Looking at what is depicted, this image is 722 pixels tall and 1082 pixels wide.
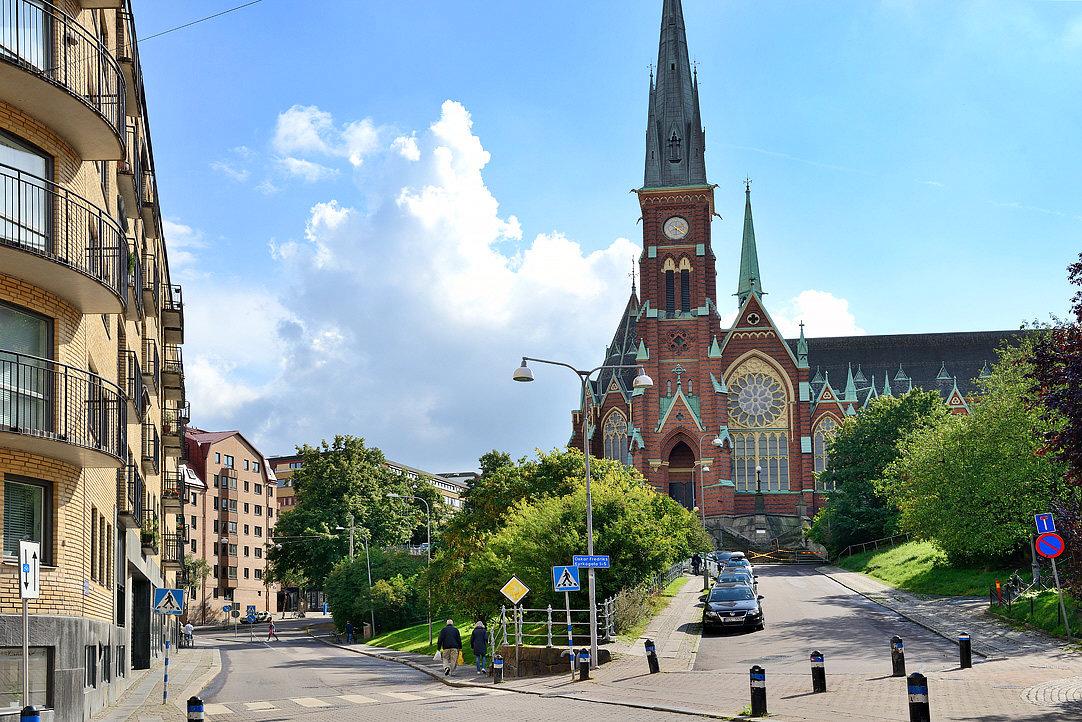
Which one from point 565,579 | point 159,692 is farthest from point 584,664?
point 159,692

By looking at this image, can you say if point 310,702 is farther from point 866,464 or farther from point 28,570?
point 866,464

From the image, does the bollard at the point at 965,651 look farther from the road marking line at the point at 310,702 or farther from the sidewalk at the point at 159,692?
the sidewalk at the point at 159,692

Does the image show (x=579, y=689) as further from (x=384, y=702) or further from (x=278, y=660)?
(x=278, y=660)

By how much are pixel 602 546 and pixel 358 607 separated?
31904mm

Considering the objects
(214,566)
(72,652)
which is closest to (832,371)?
(214,566)

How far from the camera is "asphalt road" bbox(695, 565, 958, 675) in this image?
85.4ft

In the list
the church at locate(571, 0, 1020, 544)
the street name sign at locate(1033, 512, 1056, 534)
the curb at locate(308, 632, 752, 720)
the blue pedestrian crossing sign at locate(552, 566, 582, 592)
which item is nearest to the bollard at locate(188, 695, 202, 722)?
the curb at locate(308, 632, 752, 720)

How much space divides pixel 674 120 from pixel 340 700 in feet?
270

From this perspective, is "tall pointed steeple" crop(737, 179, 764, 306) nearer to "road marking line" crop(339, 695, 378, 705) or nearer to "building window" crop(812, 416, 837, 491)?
"building window" crop(812, 416, 837, 491)

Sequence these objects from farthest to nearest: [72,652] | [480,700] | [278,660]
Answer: [278,660] → [480,700] → [72,652]

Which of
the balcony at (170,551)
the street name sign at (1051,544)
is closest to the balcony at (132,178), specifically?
the balcony at (170,551)

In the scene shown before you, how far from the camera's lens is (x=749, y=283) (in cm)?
10688

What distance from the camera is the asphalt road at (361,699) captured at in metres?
19.8

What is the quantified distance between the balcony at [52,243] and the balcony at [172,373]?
25191 millimetres
